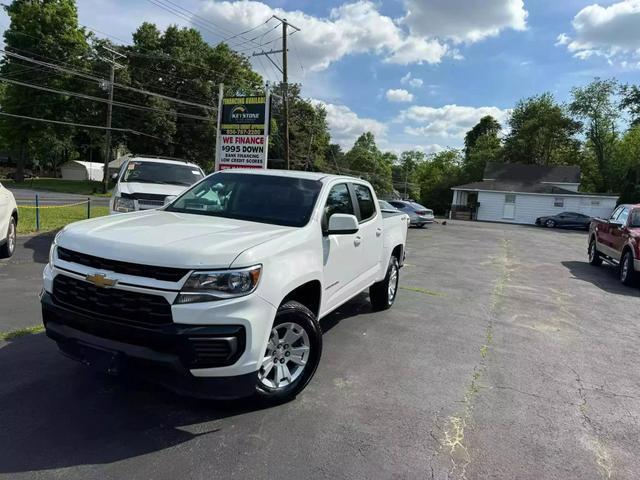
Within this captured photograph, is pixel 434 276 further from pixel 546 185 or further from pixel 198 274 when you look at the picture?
pixel 546 185

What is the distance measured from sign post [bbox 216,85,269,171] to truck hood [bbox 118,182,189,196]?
5.03 metres

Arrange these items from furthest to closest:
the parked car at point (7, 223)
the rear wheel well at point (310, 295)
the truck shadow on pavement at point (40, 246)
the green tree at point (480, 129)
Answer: the green tree at point (480, 129) < the truck shadow on pavement at point (40, 246) < the parked car at point (7, 223) < the rear wheel well at point (310, 295)

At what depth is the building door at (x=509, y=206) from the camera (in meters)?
43.9

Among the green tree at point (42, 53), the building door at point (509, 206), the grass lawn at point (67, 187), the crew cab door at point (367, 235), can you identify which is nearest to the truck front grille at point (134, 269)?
the crew cab door at point (367, 235)

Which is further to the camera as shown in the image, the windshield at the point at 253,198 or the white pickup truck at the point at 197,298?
the windshield at the point at 253,198

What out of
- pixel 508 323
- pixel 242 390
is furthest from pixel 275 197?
pixel 508 323

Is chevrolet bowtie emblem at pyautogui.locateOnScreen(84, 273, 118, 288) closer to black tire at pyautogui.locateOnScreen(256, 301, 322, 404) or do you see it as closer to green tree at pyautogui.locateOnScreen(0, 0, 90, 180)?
black tire at pyautogui.locateOnScreen(256, 301, 322, 404)

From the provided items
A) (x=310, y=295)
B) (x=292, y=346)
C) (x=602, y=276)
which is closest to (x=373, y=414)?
(x=292, y=346)

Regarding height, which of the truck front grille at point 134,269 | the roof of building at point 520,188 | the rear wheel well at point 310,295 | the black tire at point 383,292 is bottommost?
the black tire at point 383,292

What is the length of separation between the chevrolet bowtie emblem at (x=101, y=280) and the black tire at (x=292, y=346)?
1140 millimetres

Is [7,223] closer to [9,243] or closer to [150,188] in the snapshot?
[9,243]

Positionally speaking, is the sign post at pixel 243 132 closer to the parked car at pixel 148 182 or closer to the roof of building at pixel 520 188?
the parked car at pixel 148 182

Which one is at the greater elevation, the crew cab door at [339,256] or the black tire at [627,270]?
the crew cab door at [339,256]

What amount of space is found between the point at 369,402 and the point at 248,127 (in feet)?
42.6
